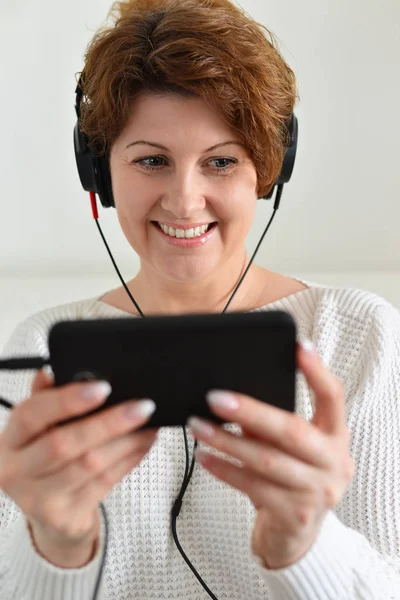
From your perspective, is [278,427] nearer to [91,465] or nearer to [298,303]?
[91,465]

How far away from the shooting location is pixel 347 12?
1.39 meters

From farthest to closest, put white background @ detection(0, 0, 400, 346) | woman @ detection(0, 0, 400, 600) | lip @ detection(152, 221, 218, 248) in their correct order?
1. white background @ detection(0, 0, 400, 346)
2. lip @ detection(152, 221, 218, 248)
3. woman @ detection(0, 0, 400, 600)

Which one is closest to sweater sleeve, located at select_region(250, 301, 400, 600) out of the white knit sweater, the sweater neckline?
the white knit sweater

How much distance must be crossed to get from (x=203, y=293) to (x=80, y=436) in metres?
0.59

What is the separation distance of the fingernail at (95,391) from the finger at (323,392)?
159mm

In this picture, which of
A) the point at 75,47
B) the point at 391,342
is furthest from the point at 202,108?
the point at 75,47

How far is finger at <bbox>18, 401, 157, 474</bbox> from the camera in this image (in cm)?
48

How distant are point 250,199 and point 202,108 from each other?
162mm

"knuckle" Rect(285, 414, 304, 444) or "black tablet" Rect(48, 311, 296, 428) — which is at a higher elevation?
"black tablet" Rect(48, 311, 296, 428)

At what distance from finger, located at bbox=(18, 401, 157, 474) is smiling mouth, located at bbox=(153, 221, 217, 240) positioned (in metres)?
0.45

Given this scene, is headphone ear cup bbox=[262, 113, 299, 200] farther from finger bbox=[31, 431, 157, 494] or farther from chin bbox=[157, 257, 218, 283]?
finger bbox=[31, 431, 157, 494]

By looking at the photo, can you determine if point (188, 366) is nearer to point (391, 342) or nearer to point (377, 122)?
point (391, 342)

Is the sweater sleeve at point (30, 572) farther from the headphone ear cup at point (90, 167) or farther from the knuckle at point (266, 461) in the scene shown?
the headphone ear cup at point (90, 167)

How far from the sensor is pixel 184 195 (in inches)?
33.4
